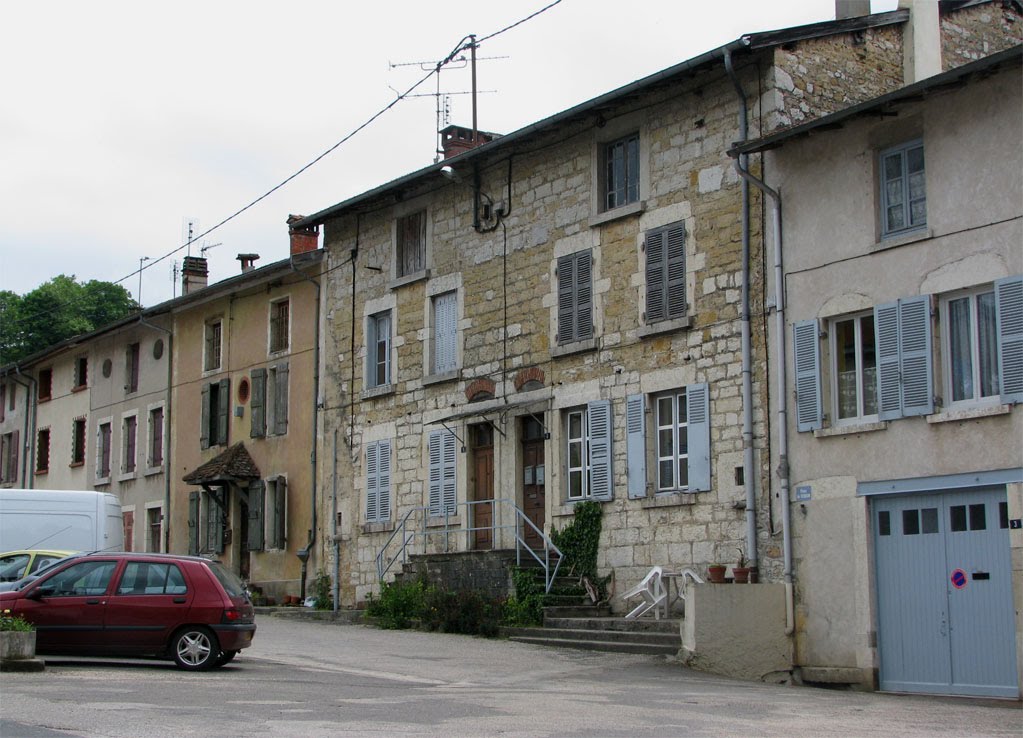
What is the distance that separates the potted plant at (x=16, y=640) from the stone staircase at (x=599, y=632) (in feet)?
24.1

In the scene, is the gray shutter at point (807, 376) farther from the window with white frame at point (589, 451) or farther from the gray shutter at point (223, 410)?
the gray shutter at point (223, 410)

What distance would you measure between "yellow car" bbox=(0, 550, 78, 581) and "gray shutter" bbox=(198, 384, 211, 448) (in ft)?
34.3

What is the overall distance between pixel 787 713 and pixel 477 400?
10.7m

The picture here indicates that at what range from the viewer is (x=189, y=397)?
31.4 meters

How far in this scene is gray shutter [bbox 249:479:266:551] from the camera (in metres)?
27.8

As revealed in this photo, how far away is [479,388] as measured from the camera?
73.9ft

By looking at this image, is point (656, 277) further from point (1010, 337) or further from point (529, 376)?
point (1010, 337)

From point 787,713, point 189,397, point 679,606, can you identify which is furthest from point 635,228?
point 189,397

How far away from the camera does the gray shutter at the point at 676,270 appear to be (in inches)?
760

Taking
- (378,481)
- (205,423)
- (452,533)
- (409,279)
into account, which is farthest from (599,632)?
(205,423)

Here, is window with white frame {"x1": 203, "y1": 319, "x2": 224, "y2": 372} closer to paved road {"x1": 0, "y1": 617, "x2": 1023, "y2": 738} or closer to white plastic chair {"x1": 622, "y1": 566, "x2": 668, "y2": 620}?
paved road {"x1": 0, "y1": 617, "x2": 1023, "y2": 738}

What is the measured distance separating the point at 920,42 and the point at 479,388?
27.7 feet

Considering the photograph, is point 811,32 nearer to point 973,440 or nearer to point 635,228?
point 635,228

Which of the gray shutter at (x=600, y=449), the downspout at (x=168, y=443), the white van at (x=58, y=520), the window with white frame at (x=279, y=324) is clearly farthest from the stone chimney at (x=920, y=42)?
the downspout at (x=168, y=443)
